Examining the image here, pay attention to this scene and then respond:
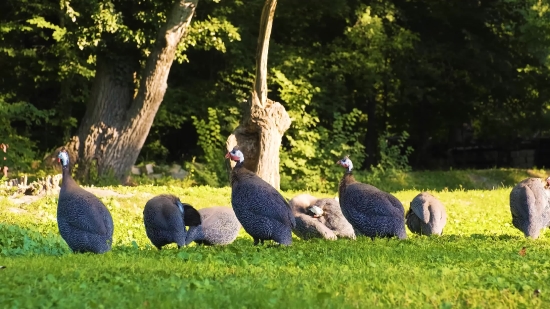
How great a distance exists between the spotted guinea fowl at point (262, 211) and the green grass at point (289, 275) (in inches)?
17.0

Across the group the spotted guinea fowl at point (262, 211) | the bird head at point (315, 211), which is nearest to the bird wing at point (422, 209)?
the bird head at point (315, 211)

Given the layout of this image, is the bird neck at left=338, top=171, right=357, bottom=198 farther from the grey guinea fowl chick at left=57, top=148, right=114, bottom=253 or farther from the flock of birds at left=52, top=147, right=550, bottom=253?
the grey guinea fowl chick at left=57, top=148, right=114, bottom=253

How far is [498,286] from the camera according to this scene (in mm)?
7141

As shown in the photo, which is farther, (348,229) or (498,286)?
(348,229)

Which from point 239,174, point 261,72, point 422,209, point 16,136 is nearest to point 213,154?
point 261,72

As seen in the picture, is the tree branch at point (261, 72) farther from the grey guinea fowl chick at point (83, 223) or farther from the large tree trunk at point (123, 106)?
the grey guinea fowl chick at point (83, 223)

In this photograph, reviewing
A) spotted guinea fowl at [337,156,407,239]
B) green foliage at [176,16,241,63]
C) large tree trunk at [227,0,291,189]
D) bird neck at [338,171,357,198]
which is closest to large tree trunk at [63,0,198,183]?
green foliage at [176,16,241,63]

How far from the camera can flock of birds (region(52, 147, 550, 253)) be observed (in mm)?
10023

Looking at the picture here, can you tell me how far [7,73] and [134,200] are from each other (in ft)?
44.8

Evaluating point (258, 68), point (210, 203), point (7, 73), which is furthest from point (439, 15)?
point (210, 203)

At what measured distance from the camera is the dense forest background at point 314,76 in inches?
989

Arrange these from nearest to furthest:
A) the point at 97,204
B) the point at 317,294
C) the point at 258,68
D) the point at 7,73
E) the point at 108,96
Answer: the point at 317,294 → the point at 97,204 → the point at 258,68 → the point at 108,96 → the point at 7,73

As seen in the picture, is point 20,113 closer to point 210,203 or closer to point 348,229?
point 210,203

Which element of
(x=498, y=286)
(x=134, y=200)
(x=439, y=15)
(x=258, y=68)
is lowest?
(x=134, y=200)
